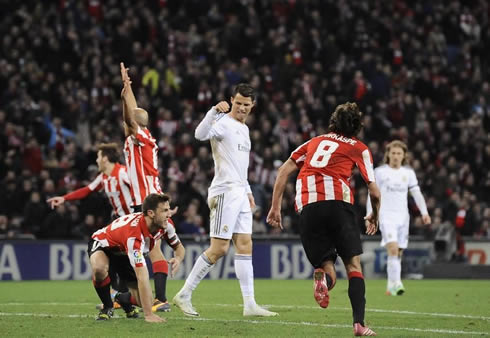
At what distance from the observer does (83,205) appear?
67.8 ft

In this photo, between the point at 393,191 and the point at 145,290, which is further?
the point at 393,191

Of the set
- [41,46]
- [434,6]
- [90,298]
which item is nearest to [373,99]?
[434,6]

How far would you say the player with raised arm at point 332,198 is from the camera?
28.9ft

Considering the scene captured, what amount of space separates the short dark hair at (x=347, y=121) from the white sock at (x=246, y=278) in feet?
7.77

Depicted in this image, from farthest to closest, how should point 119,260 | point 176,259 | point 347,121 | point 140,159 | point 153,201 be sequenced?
point 140,159 → point 176,259 → point 119,260 → point 153,201 → point 347,121

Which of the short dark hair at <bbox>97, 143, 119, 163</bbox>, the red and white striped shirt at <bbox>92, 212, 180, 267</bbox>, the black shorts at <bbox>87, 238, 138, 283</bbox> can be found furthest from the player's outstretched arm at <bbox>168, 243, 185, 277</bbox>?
the short dark hair at <bbox>97, 143, 119, 163</bbox>

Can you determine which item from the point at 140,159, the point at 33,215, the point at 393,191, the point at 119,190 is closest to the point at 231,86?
the point at 33,215

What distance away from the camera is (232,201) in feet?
35.5

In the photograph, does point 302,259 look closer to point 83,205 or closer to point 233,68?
point 83,205

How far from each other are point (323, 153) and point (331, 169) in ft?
0.56

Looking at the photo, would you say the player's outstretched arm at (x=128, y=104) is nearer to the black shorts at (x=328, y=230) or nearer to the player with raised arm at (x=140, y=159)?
the player with raised arm at (x=140, y=159)

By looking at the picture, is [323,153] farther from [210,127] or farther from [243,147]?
[243,147]

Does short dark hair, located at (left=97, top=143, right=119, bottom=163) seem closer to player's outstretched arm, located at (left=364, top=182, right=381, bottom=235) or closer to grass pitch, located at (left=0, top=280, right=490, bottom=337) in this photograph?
grass pitch, located at (left=0, top=280, right=490, bottom=337)

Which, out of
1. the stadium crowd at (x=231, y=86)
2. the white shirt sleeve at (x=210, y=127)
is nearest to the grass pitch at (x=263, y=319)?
the white shirt sleeve at (x=210, y=127)
